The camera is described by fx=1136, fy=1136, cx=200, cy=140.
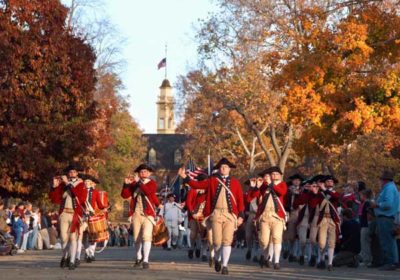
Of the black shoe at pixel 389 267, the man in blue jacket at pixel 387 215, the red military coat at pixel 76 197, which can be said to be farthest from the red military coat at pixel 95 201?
the black shoe at pixel 389 267

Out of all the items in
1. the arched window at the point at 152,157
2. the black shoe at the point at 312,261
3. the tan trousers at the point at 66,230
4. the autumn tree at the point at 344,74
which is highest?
the arched window at the point at 152,157

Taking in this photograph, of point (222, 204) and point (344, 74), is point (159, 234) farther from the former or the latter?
point (344, 74)

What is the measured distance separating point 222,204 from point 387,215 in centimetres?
471

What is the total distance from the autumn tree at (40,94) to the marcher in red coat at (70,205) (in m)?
14.9

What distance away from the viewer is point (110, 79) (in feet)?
216

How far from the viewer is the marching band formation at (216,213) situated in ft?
67.2

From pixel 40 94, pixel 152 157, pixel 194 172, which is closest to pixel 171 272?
pixel 194 172

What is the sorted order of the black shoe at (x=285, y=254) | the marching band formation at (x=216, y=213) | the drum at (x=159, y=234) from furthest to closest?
the black shoe at (x=285, y=254)
the drum at (x=159, y=234)
the marching band formation at (x=216, y=213)

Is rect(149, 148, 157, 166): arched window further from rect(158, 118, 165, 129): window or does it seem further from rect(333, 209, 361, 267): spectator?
rect(333, 209, 361, 267): spectator

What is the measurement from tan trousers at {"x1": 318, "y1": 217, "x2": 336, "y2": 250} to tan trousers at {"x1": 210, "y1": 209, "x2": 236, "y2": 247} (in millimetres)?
3190

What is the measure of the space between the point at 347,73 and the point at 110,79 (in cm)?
3719

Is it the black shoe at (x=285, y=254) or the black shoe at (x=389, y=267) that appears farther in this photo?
the black shoe at (x=285, y=254)

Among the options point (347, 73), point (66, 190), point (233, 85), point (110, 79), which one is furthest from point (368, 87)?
point (110, 79)

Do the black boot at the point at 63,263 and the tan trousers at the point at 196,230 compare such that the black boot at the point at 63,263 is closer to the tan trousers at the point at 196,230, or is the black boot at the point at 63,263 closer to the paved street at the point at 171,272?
the paved street at the point at 171,272
